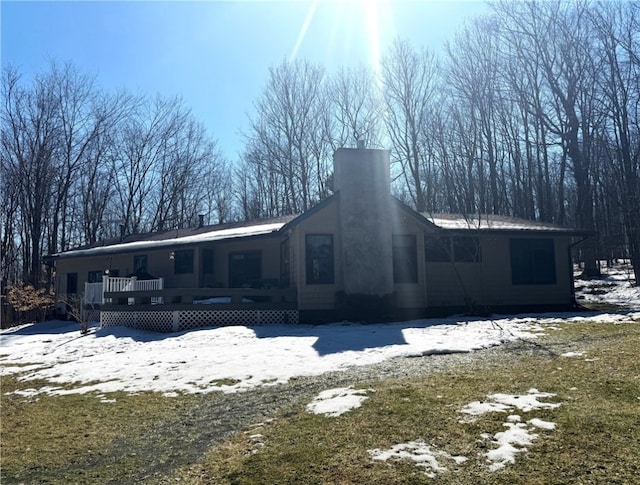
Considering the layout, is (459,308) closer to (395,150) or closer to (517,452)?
(517,452)

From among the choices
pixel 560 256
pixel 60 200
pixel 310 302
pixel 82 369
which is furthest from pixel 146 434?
pixel 60 200

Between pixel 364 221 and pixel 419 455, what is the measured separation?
10.9 m

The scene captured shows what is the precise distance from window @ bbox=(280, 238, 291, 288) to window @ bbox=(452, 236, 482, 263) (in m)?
5.70

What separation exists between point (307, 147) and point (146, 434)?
102 ft

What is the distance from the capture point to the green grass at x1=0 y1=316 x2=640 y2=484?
3.85 meters

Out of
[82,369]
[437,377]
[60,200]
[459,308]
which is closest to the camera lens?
[437,377]

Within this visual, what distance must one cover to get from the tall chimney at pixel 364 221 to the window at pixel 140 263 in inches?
408

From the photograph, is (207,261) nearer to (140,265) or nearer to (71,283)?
(140,265)

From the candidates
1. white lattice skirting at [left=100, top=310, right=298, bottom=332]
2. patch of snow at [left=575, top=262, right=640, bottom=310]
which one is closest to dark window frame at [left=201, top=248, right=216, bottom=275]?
white lattice skirting at [left=100, top=310, right=298, bottom=332]

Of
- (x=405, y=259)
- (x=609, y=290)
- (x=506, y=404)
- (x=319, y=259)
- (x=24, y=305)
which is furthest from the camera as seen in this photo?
(x=609, y=290)

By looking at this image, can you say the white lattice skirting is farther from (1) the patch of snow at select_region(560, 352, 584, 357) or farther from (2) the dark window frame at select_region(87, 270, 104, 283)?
(2) the dark window frame at select_region(87, 270, 104, 283)

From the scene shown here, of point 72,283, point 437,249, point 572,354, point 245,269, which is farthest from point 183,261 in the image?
point 572,354

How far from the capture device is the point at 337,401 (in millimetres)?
5922

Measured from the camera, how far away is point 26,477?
449cm
